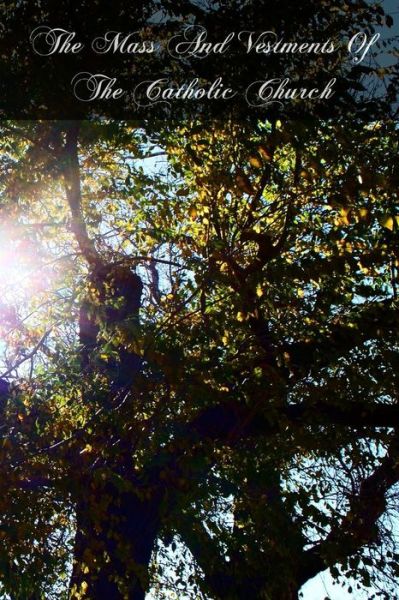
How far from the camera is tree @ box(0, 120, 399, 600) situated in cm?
877

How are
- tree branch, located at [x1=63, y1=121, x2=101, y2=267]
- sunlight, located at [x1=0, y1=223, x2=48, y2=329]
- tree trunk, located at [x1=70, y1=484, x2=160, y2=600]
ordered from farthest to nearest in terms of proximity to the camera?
sunlight, located at [x1=0, y1=223, x2=48, y2=329] < tree branch, located at [x1=63, y1=121, x2=101, y2=267] < tree trunk, located at [x1=70, y1=484, x2=160, y2=600]

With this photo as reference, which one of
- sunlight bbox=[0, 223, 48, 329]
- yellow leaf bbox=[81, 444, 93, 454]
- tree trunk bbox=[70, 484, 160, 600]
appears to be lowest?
tree trunk bbox=[70, 484, 160, 600]

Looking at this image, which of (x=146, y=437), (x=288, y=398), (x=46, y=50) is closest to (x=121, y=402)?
(x=146, y=437)

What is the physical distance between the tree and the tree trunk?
0.03 metres

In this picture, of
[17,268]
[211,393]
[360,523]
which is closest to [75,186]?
[17,268]

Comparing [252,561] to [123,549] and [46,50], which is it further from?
[46,50]

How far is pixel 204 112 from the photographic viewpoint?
418 inches

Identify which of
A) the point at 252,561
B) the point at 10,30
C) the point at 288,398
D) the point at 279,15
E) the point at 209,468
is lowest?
the point at 252,561

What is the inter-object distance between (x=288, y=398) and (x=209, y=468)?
1.69 metres

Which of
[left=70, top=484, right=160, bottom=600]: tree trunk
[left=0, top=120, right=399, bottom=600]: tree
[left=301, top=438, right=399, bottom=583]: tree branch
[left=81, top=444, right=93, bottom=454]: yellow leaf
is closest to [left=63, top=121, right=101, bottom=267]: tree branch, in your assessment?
[left=0, top=120, right=399, bottom=600]: tree

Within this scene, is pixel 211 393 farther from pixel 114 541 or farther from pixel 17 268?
pixel 17 268

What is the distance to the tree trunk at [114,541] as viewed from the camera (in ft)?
31.6

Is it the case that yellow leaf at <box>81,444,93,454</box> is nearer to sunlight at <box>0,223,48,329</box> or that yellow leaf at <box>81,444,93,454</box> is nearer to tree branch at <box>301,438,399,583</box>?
tree branch at <box>301,438,399,583</box>

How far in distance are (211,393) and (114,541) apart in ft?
11.7
